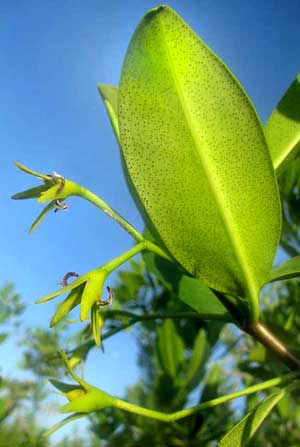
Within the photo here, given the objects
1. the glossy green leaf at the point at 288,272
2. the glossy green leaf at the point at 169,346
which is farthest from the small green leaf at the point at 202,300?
the glossy green leaf at the point at 169,346

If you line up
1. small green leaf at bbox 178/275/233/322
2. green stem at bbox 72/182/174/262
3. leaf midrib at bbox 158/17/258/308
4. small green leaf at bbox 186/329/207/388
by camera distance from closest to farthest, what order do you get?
1. leaf midrib at bbox 158/17/258/308
2. green stem at bbox 72/182/174/262
3. small green leaf at bbox 178/275/233/322
4. small green leaf at bbox 186/329/207/388

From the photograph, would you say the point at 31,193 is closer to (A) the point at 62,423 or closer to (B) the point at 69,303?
(B) the point at 69,303

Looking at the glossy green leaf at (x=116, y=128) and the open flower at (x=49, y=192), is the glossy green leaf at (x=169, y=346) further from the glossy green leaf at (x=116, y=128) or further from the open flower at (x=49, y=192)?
the open flower at (x=49, y=192)

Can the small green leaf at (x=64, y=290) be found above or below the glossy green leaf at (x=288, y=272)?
below

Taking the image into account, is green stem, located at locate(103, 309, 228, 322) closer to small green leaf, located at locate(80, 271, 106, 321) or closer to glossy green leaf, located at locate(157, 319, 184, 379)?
small green leaf, located at locate(80, 271, 106, 321)

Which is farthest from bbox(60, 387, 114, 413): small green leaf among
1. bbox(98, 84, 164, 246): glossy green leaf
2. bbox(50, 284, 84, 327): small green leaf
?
bbox(98, 84, 164, 246): glossy green leaf

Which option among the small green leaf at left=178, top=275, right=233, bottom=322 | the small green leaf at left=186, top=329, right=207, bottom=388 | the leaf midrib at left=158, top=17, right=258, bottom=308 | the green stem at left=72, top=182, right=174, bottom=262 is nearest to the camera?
the leaf midrib at left=158, top=17, right=258, bottom=308

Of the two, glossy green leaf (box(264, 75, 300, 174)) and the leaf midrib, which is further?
glossy green leaf (box(264, 75, 300, 174))

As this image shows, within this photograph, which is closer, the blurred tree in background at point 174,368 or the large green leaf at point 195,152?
the large green leaf at point 195,152
